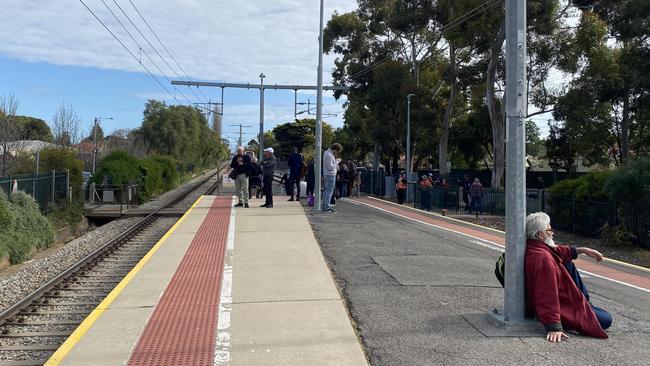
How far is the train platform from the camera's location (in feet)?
16.5

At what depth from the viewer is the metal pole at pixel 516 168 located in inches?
220

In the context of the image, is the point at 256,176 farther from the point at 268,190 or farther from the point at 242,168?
the point at 242,168

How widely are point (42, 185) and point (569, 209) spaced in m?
19.4

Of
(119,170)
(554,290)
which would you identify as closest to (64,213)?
(119,170)

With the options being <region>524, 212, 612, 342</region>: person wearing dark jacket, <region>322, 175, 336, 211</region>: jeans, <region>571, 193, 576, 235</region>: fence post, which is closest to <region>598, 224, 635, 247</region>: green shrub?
<region>571, 193, 576, 235</region>: fence post

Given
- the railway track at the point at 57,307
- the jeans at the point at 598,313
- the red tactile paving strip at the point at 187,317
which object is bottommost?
the railway track at the point at 57,307

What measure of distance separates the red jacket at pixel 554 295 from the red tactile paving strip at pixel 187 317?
2928mm

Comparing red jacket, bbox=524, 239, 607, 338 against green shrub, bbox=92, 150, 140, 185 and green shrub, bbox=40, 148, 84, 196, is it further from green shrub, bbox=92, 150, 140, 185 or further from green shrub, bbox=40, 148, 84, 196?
green shrub, bbox=92, 150, 140, 185

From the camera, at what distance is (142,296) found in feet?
23.3

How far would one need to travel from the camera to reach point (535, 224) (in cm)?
572

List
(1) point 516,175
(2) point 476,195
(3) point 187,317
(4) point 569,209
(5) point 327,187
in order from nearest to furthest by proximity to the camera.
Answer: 1. (1) point 516,175
2. (3) point 187,317
3. (5) point 327,187
4. (4) point 569,209
5. (2) point 476,195

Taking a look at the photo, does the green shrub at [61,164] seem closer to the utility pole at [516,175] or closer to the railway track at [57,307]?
the railway track at [57,307]

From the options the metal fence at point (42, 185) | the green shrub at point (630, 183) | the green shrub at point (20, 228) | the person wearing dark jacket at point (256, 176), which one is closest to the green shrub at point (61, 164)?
the metal fence at point (42, 185)

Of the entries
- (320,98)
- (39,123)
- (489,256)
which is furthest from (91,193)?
(39,123)
